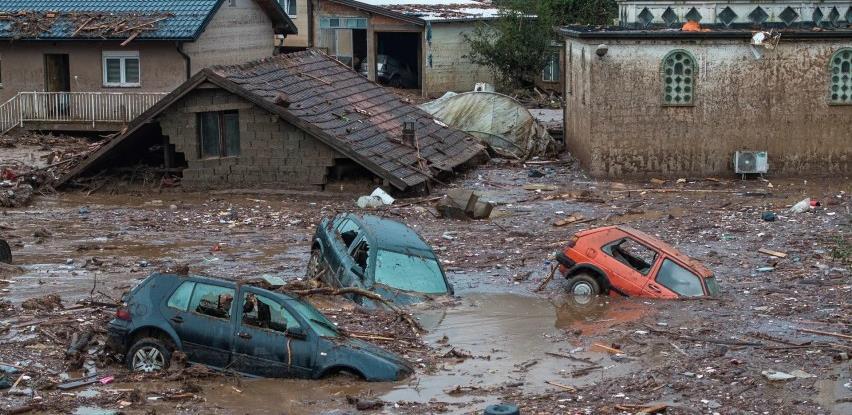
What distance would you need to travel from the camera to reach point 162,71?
34.7 meters

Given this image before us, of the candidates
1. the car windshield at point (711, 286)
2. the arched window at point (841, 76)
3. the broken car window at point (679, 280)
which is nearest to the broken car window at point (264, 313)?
the broken car window at point (679, 280)

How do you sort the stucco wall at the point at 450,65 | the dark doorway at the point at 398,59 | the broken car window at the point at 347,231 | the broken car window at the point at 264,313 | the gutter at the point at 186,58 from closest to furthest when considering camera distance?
the broken car window at the point at 264,313
the broken car window at the point at 347,231
the gutter at the point at 186,58
the stucco wall at the point at 450,65
the dark doorway at the point at 398,59

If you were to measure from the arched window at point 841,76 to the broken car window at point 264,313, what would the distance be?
1893 centimetres

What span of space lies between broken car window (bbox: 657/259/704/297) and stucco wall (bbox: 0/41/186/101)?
792 inches

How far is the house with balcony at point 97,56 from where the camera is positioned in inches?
1352

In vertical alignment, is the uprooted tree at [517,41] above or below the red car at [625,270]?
above

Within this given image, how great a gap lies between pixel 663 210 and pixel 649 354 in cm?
1079

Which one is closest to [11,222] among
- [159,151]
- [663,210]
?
[159,151]

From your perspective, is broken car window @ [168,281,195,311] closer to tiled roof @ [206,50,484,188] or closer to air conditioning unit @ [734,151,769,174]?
tiled roof @ [206,50,484,188]

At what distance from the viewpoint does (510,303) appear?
57.9ft

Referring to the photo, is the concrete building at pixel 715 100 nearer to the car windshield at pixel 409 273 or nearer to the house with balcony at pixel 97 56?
the house with balcony at pixel 97 56

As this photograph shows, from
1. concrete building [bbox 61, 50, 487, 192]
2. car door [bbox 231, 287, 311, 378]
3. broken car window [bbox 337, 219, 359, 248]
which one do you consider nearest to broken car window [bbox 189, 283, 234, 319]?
car door [bbox 231, 287, 311, 378]

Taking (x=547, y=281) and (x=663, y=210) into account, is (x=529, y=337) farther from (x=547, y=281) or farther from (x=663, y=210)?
(x=663, y=210)

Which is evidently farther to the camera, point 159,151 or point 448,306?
point 159,151
